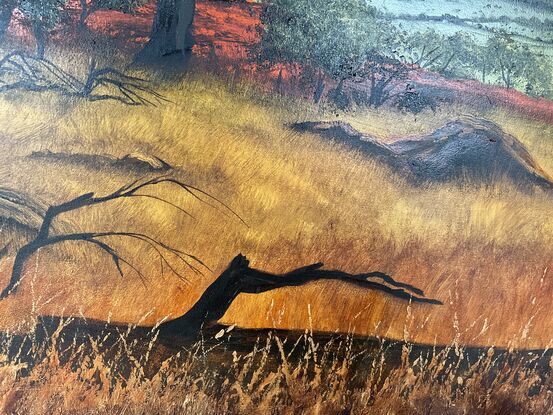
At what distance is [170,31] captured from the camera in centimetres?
269

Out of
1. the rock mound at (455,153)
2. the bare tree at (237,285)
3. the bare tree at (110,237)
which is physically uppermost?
the rock mound at (455,153)

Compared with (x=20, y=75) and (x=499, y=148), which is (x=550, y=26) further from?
(x=20, y=75)

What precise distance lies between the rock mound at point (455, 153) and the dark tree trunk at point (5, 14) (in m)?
1.30

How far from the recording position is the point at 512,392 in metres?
3.18

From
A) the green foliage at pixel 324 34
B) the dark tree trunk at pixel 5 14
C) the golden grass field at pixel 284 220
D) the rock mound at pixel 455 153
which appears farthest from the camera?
the rock mound at pixel 455 153

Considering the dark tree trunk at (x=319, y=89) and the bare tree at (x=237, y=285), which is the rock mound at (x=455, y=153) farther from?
the bare tree at (x=237, y=285)

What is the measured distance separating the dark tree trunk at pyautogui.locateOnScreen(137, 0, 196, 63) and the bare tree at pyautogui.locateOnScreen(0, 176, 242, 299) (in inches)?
21.6

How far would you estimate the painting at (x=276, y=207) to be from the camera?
8.35 ft

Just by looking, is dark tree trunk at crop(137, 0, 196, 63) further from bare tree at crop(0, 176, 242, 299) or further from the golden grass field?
bare tree at crop(0, 176, 242, 299)

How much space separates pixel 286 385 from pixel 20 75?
177cm

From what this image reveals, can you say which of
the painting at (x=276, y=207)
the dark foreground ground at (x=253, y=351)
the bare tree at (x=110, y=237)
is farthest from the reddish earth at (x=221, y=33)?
the dark foreground ground at (x=253, y=351)

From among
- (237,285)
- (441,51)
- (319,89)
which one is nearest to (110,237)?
(237,285)

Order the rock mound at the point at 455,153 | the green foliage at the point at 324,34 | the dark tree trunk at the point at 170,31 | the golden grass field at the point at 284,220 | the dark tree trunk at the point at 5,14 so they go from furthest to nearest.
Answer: the rock mound at the point at 455,153 → the green foliage at the point at 324,34 → the dark tree trunk at the point at 170,31 → the golden grass field at the point at 284,220 → the dark tree trunk at the point at 5,14

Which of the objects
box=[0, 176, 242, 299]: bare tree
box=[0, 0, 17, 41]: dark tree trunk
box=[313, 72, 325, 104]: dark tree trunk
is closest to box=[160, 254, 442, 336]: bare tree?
box=[0, 176, 242, 299]: bare tree
